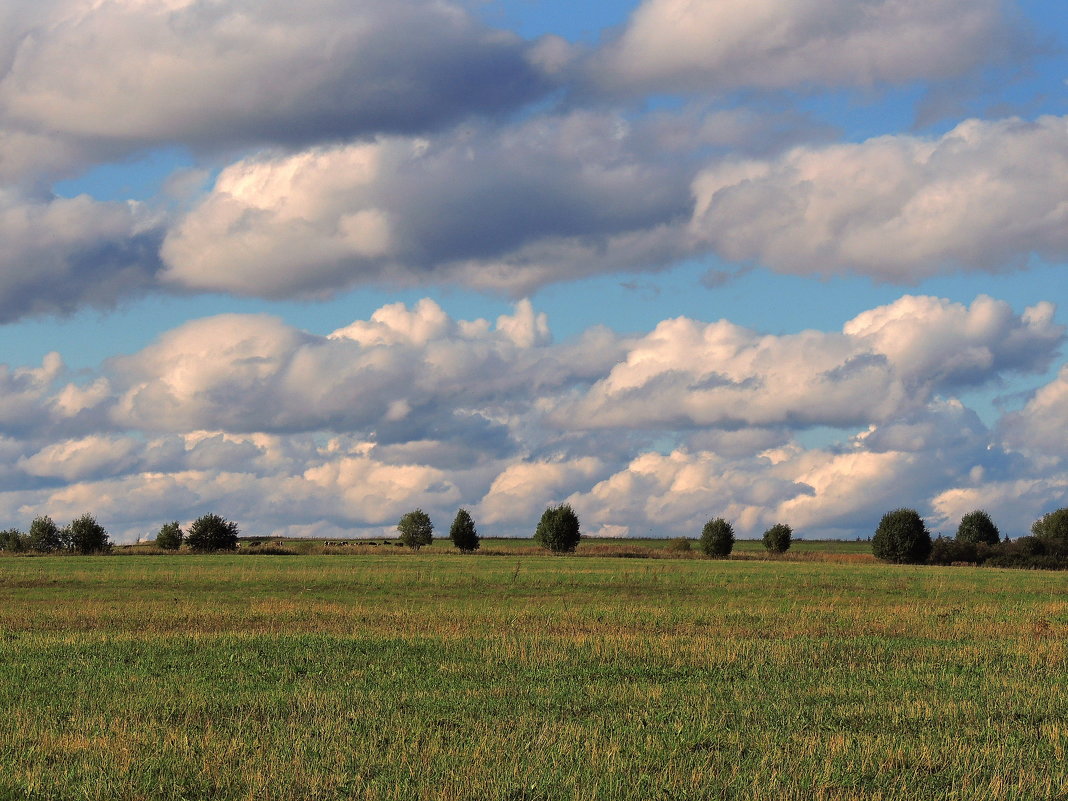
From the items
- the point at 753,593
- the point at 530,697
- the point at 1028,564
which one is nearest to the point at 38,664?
the point at 530,697

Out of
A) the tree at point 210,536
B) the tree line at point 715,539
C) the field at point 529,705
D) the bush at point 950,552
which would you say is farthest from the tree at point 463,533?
the field at point 529,705

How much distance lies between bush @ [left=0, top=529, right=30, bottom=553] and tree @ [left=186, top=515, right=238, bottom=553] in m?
21.1

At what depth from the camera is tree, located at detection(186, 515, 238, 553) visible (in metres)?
138

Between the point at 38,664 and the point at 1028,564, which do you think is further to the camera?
the point at 1028,564

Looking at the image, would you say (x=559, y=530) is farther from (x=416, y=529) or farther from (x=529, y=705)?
(x=529, y=705)

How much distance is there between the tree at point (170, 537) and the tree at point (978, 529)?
349 feet

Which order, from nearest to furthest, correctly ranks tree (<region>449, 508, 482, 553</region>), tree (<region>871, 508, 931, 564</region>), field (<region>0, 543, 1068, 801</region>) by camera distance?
1. field (<region>0, 543, 1068, 801</region>)
2. tree (<region>871, 508, 931, 564</region>)
3. tree (<region>449, 508, 482, 553</region>)

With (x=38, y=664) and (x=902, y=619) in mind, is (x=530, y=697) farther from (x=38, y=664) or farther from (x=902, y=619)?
(x=902, y=619)

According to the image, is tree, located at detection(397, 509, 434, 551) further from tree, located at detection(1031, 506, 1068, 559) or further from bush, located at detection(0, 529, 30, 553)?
tree, located at detection(1031, 506, 1068, 559)

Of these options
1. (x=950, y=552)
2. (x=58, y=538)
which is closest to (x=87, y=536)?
(x=58, y=538)

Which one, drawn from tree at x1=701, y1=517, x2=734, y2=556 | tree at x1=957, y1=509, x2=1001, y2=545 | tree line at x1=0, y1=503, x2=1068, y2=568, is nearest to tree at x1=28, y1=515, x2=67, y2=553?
tree line at x1=0, y1=503, x2=1068, y2=568

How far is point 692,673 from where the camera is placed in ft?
70.6

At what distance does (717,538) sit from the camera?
427ft

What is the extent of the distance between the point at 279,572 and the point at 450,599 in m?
26.0
